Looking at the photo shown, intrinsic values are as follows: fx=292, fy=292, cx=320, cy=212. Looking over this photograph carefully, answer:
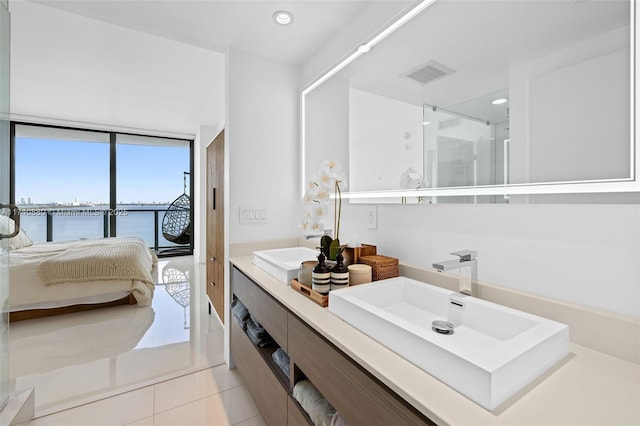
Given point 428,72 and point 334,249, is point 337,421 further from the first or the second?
point 428,72

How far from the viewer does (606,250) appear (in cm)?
81

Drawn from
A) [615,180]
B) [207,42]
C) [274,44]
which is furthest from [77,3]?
[615,180]

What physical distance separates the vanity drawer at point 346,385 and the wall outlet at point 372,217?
0.71 m

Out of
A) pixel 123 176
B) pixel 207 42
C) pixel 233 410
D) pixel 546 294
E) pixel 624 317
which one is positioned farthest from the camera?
pixel 123 176

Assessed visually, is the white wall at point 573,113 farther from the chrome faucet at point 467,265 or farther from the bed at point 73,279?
the bed at point 73,279

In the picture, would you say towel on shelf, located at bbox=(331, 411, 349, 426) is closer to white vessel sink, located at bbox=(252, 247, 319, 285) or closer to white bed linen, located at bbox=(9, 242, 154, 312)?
white vessel sink, located at bbox=(252, 247, 319, 285)

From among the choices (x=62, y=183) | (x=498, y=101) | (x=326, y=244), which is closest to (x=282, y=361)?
(x=326, y=244)

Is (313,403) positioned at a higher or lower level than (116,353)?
higher

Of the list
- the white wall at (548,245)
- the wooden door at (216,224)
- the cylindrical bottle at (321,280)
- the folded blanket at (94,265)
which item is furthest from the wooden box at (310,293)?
the folded blanket at (94,265)

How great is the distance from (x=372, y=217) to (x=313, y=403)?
93 centimetres

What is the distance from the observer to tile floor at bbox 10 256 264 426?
64.5 inches

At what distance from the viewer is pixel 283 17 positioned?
173 cm

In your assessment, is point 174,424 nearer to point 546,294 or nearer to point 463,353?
point 463,353

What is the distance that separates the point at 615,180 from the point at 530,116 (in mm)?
301
